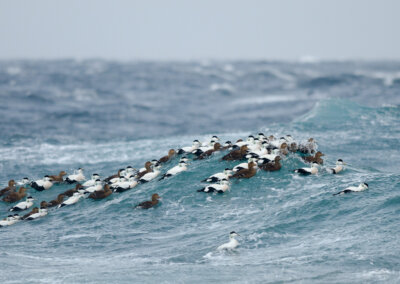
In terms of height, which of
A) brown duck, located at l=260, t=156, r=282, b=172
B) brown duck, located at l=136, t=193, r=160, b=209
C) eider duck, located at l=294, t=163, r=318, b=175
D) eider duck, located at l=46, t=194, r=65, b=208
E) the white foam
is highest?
brown duck, located at l=260, t=156, r=282, b=172

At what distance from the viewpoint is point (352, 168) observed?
29109mm

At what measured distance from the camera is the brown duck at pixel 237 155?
2847 centimetres

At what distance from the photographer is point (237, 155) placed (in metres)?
28.5

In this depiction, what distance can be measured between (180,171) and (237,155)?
258 cm

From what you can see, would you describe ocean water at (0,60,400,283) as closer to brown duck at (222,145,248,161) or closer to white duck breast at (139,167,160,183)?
brown duck at (222,145,248,161)

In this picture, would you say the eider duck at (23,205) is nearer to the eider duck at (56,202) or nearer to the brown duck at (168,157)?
the eider duck at (56,202)

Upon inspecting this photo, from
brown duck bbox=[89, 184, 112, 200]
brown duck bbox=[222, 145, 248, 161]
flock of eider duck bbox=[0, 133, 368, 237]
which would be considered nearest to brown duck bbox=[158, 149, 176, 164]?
flock of eider duck bbox=[0, 133, 368, 237]

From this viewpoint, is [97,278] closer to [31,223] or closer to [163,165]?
[31,223]

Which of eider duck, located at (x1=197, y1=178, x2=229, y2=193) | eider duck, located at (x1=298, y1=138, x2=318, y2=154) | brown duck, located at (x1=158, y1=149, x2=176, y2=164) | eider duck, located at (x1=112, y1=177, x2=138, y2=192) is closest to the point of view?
eider duck, located at (x1=197, y1=178, x2=229, y2=193)

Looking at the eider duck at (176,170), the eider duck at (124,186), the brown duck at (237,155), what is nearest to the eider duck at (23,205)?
the eider duck at (124,186)

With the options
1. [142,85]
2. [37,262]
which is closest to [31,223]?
[37,262]

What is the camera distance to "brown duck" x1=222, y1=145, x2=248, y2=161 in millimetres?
28469

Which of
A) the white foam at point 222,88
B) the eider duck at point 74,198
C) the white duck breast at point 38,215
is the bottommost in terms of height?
the white foam at point 222,88

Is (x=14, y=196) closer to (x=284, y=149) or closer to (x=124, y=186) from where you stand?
(x=124, y=186)
